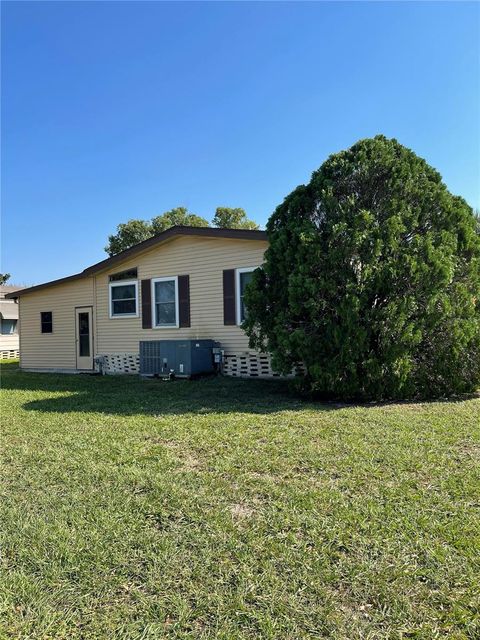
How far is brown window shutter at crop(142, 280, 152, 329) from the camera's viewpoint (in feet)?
40.0

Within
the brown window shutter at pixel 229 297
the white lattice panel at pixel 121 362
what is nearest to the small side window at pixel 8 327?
the white lattice panel at pixel 121 362

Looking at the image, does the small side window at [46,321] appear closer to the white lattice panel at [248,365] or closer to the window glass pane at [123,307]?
the window glass pane at [123,307]

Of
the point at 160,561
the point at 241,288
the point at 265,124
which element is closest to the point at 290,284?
the point at 241,288

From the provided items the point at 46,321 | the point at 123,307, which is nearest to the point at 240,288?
the point at 123,307

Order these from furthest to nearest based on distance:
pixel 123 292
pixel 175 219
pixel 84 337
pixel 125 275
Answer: pixel 175 219 < pixel 84 337 < pixel 123 292 < pixel 125 275

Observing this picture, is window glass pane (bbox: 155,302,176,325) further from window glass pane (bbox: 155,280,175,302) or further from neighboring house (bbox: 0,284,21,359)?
neighboring house (bbox: 0,284,21,359)

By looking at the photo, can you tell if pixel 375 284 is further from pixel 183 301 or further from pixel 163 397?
pixel 183 301

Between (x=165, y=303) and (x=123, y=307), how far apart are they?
1.67 metres

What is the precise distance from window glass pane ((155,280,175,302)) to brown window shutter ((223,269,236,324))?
5.98ft

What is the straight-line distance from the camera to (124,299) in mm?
12945

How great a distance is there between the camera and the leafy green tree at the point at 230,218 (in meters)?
34.4

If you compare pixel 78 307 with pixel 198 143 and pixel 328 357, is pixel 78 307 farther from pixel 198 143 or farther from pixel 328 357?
pixel 328 357

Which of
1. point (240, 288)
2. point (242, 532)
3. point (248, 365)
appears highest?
point (240, 288)

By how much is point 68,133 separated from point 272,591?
41.6ft
